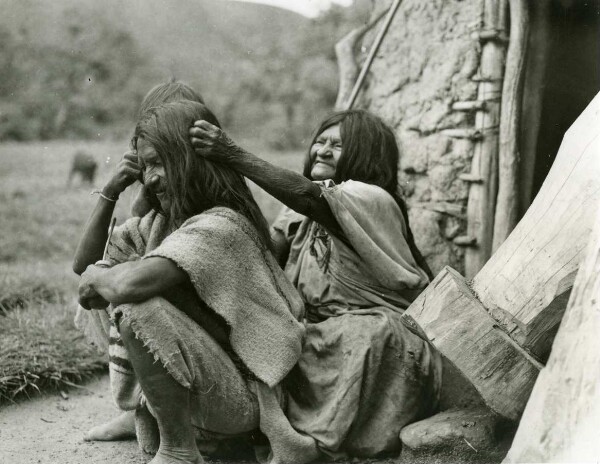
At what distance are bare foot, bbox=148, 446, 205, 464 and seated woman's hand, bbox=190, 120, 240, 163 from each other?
1092mm

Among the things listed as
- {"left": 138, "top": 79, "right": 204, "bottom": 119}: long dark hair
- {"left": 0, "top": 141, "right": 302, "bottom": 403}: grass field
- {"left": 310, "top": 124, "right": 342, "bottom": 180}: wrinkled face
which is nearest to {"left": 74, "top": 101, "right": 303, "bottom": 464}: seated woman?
{"left": 310, "top": 124, "right": 342, "bottom": 180}: wrinkled face

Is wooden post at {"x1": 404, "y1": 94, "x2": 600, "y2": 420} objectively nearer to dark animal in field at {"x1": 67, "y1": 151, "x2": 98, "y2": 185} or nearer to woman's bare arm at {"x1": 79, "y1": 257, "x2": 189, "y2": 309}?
woman's bare arm at {"x1": 79, "y1": 257, "x2": 189, "y2": 309}

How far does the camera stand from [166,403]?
2.64m

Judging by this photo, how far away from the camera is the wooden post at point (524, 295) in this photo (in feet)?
8.07

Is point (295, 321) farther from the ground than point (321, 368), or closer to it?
farther from the ground

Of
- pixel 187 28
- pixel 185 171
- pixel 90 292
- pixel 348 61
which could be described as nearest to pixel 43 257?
pixel 187 28

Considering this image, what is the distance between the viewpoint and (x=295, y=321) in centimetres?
292

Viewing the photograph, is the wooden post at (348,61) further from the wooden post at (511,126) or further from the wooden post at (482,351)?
the wooden post at (482,351)

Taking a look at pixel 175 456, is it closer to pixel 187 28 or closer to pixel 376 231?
pixel 376 231

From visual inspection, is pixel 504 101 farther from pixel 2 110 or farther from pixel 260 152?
pixel 2 110

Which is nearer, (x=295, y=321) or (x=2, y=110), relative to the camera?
(x=295, y=321)

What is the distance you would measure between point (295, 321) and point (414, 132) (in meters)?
1.79

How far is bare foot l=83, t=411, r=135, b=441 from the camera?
10.7 ft

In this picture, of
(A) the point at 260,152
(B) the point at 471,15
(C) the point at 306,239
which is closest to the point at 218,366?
(C) the point at 306,239
